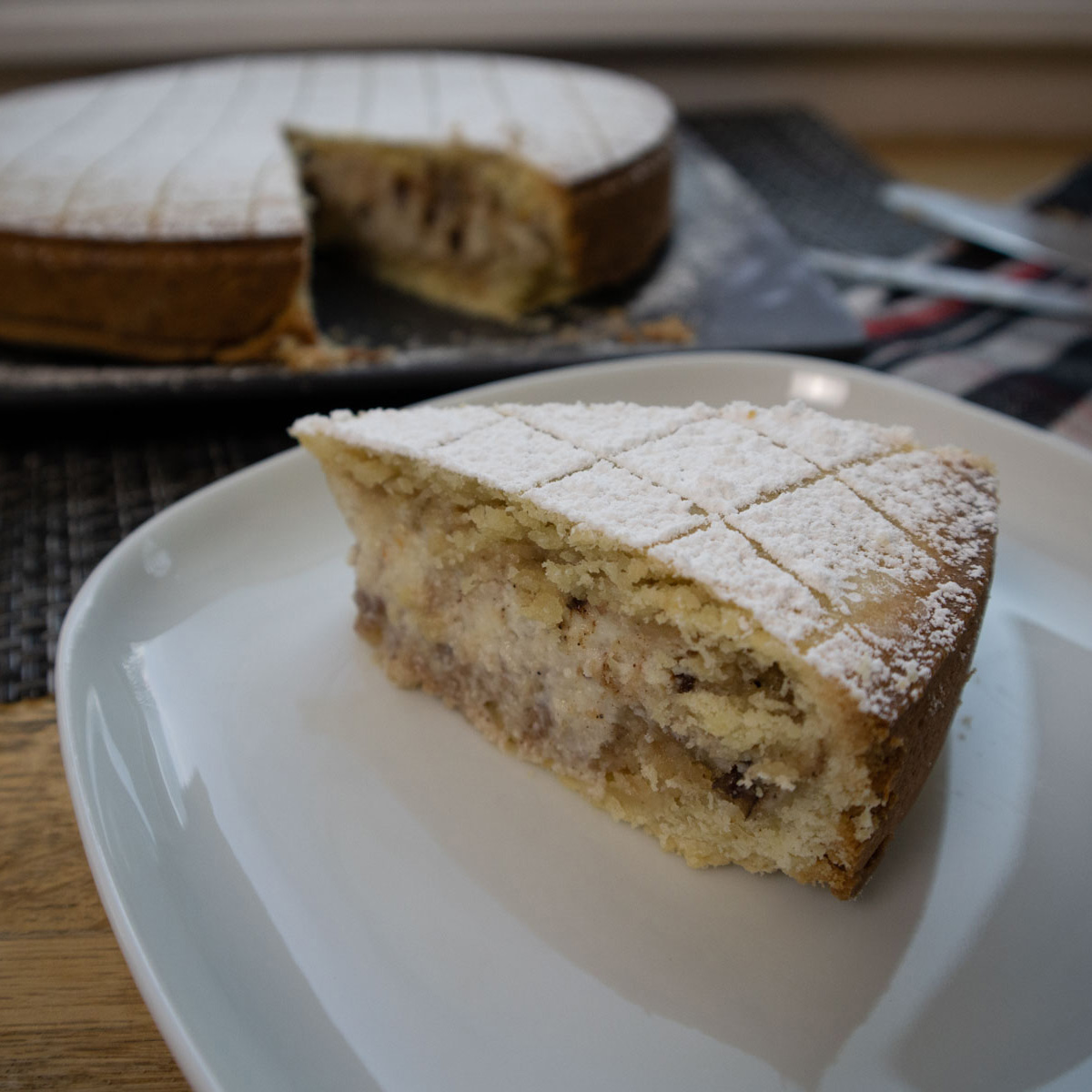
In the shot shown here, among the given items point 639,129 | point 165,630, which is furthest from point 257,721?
point 639,129

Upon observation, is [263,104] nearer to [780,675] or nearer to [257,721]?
[257,721]

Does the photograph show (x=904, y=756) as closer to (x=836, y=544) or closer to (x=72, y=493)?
(x=836, y=544)

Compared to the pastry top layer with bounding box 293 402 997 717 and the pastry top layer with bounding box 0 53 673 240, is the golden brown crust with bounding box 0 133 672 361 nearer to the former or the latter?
the pastry top layer with bounding box 0 53 673 240

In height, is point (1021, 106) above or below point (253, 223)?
above

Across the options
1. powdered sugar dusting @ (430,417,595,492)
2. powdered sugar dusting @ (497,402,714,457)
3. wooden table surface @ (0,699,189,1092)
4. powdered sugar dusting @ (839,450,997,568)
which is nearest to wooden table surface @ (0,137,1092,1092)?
wooden table surface @ (0,699,189,1092)

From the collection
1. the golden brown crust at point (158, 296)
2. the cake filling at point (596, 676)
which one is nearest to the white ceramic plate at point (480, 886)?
the cake filling at point (596, 676)

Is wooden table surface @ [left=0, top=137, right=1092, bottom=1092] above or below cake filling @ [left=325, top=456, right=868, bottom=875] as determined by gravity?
below

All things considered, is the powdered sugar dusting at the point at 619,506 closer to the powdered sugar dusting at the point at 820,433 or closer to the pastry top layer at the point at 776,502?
the pastry top layer at the point at 776,502
